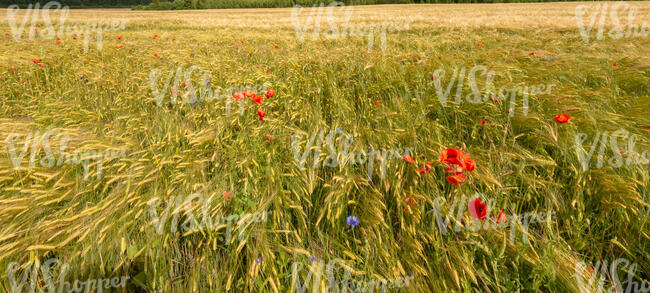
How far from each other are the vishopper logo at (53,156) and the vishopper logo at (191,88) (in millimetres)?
615

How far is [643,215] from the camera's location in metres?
1.06

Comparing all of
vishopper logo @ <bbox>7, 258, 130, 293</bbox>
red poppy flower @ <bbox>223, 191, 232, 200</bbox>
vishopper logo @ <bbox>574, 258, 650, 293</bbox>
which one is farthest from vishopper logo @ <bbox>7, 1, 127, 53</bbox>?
vishopper logo @ <bbox>574, 258, 650, 293</bbox>

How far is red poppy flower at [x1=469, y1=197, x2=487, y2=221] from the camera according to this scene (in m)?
0.92

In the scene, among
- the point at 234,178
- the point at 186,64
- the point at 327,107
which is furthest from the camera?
the point at 186,64

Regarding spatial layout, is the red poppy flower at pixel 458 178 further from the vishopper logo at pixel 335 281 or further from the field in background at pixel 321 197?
the vishopper logo at pixel 335 281

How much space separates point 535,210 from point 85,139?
7.40 feet

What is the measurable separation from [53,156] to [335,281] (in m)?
1.48

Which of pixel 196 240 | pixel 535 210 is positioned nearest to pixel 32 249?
pixel 196 240

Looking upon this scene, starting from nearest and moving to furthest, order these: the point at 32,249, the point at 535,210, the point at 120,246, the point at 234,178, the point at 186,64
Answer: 1. the point at 32,249
2. the point at 120,246
3. the point at 535,210
4. the point at 234,178
5. the point at 186,64

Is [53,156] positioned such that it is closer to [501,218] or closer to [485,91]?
[501,218]

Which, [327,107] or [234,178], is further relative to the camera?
[327,107]

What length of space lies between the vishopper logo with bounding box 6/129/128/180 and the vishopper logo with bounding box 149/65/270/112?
62 centimetres

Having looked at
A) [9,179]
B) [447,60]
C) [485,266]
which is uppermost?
[447,60]

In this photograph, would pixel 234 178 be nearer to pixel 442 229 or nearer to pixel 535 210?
pixel 442 229
